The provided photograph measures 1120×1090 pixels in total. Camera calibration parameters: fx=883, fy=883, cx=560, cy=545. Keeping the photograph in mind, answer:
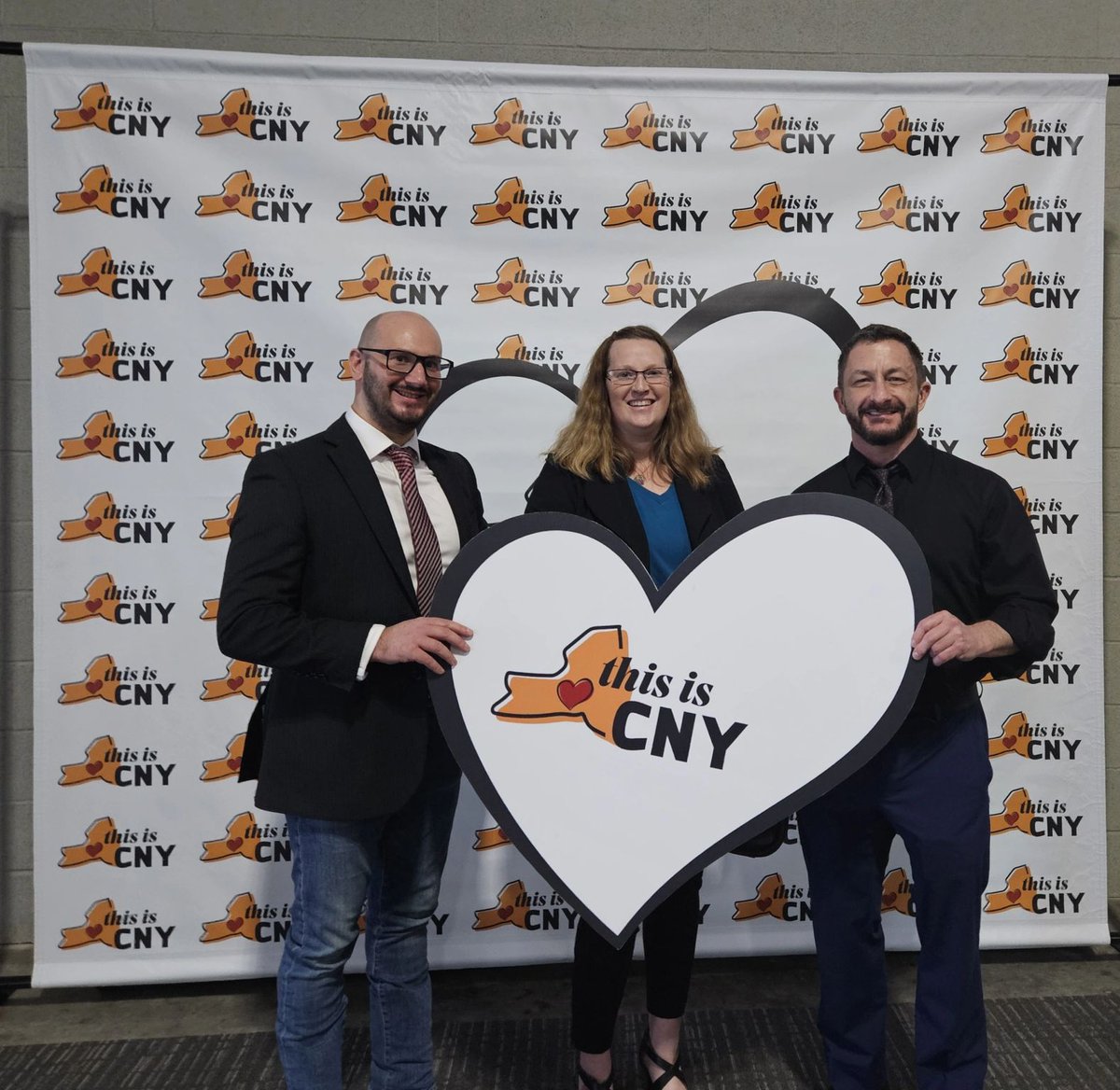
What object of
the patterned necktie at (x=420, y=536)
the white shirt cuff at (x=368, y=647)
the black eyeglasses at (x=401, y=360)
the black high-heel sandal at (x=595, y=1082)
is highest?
the black eyeglasses at (x=401, y=360)

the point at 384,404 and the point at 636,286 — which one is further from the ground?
the point at 636,286

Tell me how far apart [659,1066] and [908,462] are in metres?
1.26

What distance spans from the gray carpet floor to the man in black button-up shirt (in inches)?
14.9

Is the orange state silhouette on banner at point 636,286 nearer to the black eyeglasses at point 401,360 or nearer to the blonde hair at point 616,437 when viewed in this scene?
the blonde hair at point 616,437

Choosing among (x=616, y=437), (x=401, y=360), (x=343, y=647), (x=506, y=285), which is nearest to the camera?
(x=343, y=647)

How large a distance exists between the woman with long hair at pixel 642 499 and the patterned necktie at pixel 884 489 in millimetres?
264

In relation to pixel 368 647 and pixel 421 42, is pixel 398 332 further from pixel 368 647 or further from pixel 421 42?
pixel 421 42

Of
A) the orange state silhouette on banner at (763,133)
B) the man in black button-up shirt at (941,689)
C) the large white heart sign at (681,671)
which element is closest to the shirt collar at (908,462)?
the man in black button-up shirt at (941,689)

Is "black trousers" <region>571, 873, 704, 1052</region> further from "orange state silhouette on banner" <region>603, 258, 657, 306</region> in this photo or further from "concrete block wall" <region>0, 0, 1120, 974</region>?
"concrete block wall" <region>0, 0, 1120, 974</region>

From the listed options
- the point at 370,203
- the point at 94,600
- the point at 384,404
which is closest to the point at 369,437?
the point at 384,404

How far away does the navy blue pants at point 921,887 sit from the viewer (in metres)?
1.57

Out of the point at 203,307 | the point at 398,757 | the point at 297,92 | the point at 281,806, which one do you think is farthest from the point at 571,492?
the point at 297,92

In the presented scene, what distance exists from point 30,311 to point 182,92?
67 centimetres

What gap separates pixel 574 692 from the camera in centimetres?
146
